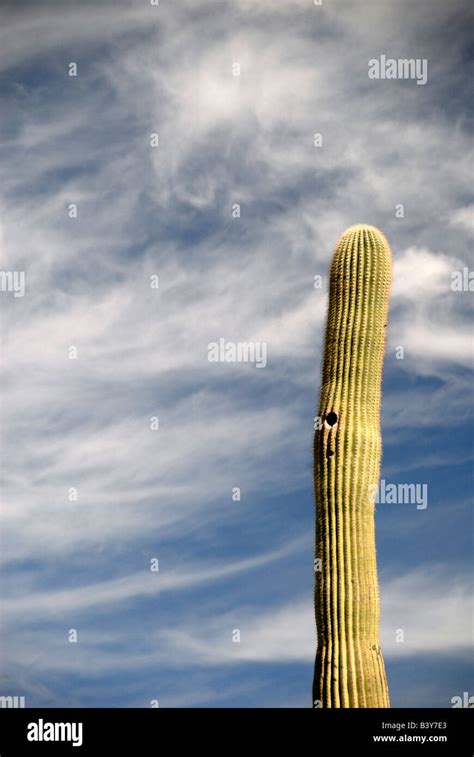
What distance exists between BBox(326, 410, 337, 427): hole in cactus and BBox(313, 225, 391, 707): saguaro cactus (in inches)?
0.6

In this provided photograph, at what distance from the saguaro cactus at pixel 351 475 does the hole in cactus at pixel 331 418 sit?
0.02 meters

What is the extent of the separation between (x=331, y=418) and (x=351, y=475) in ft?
3.02

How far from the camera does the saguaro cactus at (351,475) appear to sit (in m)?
18.0

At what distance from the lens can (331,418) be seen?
18.8m
